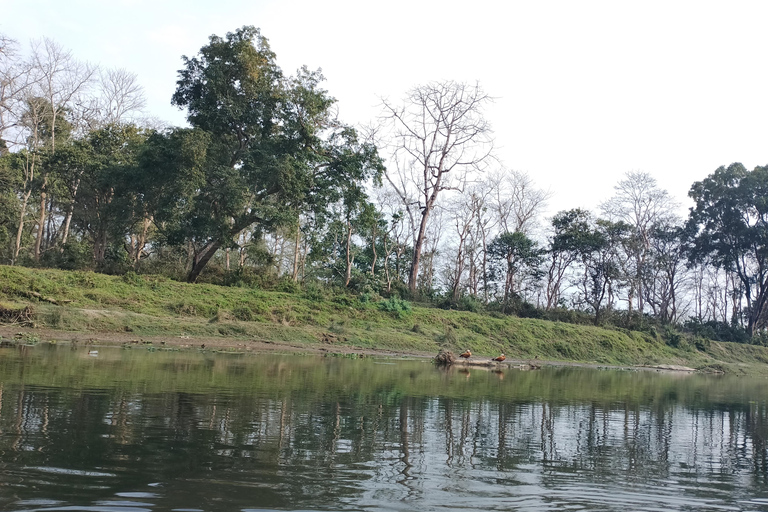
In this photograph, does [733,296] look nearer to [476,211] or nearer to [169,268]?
[476,211]

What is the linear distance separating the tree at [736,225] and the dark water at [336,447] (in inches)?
1706

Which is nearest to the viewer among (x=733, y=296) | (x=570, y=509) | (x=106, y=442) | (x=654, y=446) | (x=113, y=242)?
(x=570, y=509)

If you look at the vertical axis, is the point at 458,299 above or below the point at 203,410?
above

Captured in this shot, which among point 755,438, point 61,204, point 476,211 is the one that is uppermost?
point 476,211

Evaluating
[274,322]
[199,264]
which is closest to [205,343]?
[274,322]

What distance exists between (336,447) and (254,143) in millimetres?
27601

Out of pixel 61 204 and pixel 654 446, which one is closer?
pixel 654 446

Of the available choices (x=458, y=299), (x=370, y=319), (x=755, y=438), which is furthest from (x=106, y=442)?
(x=458, y=299)

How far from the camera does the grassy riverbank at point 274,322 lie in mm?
23688

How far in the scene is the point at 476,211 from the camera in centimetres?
5153

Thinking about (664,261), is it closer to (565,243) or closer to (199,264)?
(565,243)

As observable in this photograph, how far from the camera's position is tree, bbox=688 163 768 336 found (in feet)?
170

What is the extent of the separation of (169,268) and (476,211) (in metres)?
25.9

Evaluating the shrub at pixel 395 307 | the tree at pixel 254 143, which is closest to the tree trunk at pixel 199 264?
the tree at pixel 254 143
